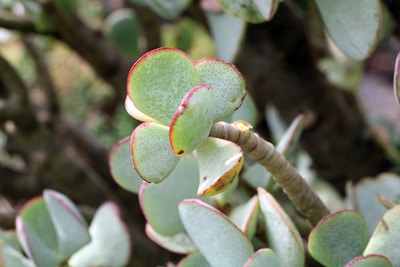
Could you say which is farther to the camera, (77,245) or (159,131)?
(77,245)

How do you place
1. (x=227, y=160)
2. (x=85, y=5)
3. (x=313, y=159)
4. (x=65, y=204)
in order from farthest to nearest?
(x=85, y=5) < (x=313, y=159) < (x=65, y=204) < (x=227, y=160)

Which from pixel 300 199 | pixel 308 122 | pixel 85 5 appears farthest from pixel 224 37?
pixel 85 5

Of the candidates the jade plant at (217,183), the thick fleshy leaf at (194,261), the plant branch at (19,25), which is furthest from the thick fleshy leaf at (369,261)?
the plant branch at (19,25)

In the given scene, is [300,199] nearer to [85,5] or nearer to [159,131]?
[159,131]

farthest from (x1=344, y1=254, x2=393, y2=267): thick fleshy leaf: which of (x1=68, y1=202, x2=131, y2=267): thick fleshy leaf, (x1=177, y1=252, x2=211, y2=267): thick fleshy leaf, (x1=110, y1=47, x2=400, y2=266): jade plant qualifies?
(x1=68, y1=202, x2=131, y2=267): thick fleshy leaf

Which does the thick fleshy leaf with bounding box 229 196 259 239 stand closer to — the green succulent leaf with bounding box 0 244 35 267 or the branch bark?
the green succulent leaf with bounding box 0 244 35 267

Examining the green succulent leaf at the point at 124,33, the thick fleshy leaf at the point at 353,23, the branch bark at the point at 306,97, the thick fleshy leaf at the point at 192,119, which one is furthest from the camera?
the green succulent leaf at the point at 124,33

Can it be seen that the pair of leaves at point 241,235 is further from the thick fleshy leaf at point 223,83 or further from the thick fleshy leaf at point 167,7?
the thick fleshy leaf at point 167,7
